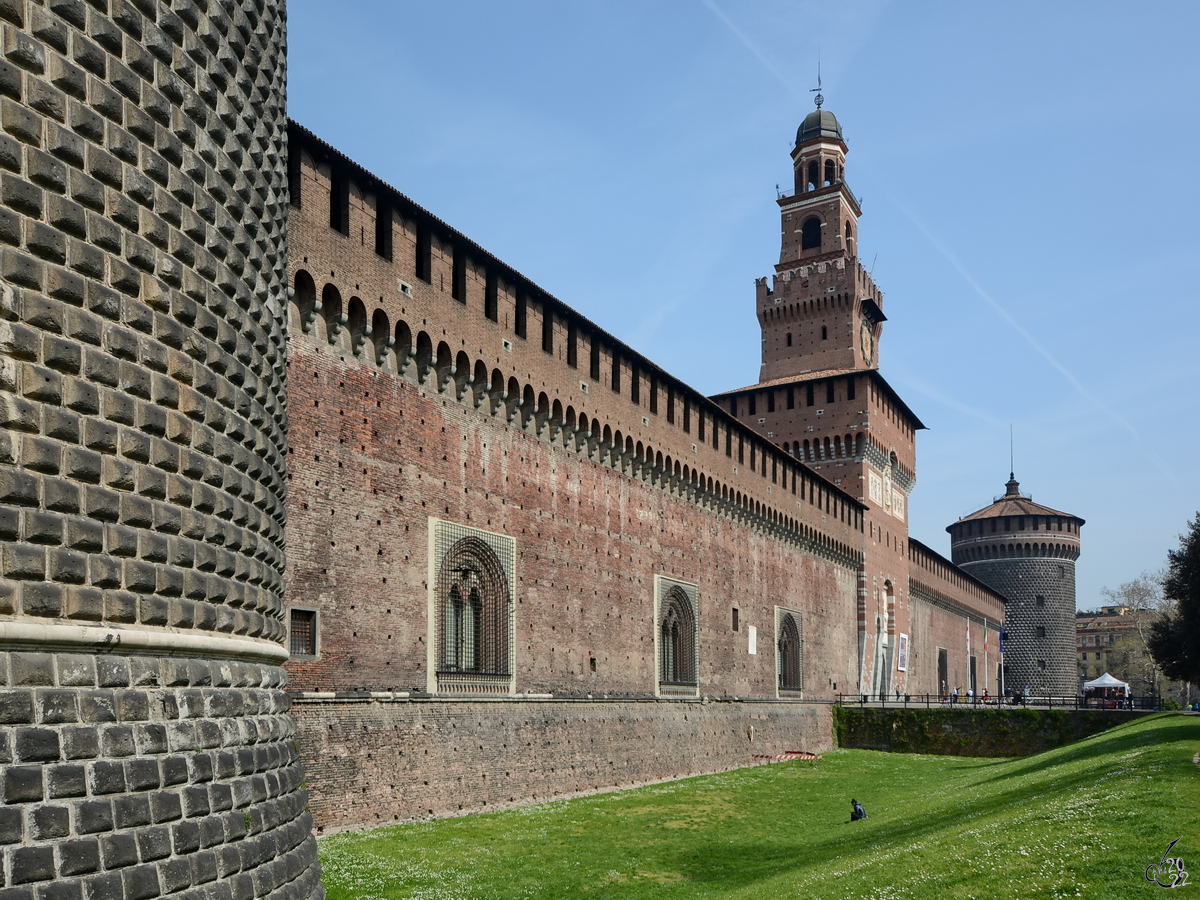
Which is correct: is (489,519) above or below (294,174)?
below

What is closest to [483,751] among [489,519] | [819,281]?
[489,519]

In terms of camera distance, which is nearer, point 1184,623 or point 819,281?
point 1184,623

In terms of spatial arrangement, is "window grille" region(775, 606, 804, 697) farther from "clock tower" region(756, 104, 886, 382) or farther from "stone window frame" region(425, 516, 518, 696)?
"stone window frame" region(425, 516, 518, 696)

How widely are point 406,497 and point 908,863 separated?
9.57m

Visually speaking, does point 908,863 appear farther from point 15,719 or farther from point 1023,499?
point 1023,499

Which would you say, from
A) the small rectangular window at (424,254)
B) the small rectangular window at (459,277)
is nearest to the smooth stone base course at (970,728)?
the small rectangular window at (459,277)

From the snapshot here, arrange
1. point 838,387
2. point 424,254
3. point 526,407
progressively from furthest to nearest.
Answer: point 838,387, point 526,407, point 424,254

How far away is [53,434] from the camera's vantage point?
524cm

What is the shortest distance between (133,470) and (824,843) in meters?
13.9

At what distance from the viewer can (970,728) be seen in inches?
1432

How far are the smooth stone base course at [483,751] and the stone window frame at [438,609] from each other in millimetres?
266

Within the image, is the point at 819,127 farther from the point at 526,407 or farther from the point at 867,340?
the point at 526,407

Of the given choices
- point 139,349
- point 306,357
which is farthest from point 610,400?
point 139,349

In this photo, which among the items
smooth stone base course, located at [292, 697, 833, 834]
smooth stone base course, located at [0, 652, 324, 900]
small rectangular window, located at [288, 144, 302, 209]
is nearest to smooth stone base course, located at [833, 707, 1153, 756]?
smooth stone base course, located at [292, 697, 833, 834]
